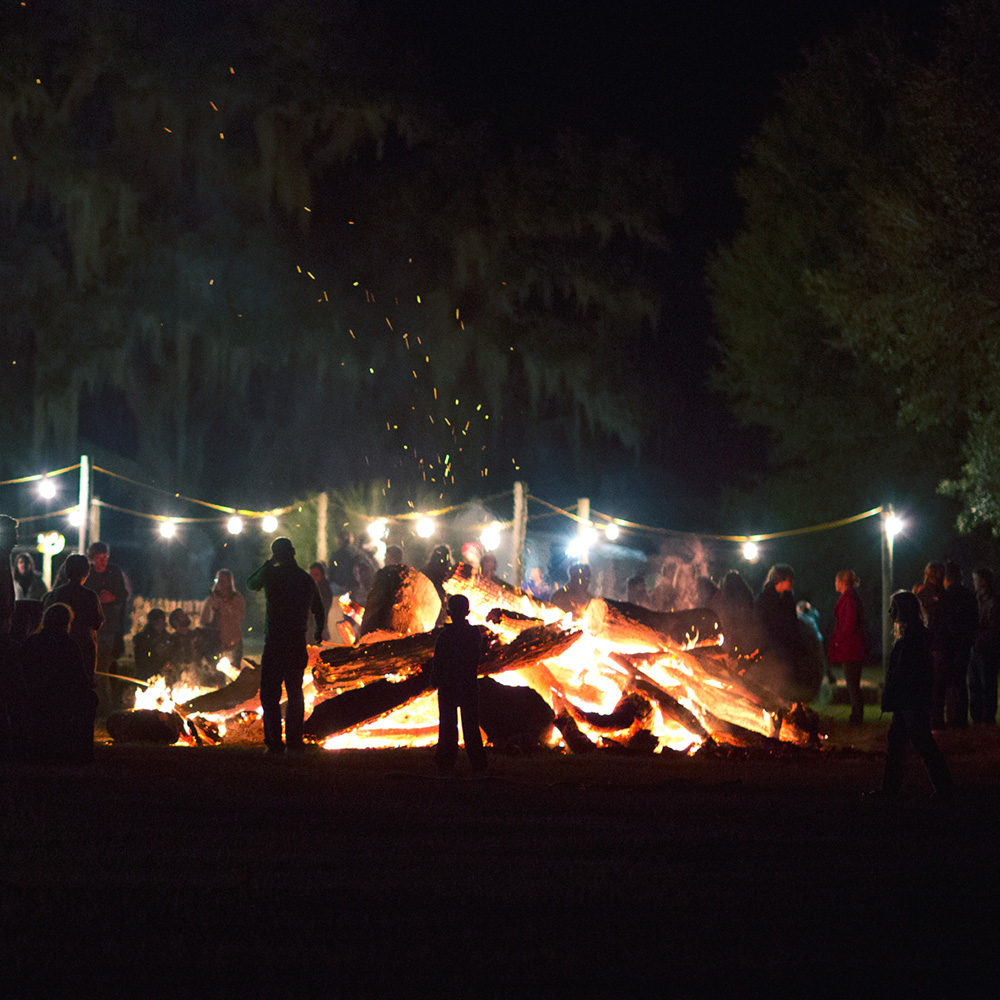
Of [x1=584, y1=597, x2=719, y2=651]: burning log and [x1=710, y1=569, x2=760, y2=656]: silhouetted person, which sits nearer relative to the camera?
[x1=584, y1=597, x2=719, y2=651]: burning log

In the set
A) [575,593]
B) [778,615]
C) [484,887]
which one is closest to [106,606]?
[575,593]

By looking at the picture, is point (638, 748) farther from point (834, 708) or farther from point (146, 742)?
point (834, 708)

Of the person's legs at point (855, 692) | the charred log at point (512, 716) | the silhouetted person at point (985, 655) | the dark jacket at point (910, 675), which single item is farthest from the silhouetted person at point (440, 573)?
the dark jacket at point (910, 675)

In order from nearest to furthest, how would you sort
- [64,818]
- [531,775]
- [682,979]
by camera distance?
[682,979], [64,818], [531,775]

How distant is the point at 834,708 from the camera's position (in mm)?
16000

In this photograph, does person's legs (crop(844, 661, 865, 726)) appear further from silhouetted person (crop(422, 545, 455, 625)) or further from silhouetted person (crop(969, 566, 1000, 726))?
silhouetted person (crop(422, 545, 455, 625))

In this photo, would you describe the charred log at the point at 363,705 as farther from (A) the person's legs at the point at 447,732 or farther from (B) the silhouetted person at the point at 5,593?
(B) the silhouetted person at the point at 5,593

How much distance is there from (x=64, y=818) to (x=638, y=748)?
538 cm

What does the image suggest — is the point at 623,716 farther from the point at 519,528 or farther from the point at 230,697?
the point at 519,528

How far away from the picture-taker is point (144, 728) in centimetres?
1077

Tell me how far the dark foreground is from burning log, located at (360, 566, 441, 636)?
166 inches

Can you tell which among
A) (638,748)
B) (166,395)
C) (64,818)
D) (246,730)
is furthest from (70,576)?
(166,395)

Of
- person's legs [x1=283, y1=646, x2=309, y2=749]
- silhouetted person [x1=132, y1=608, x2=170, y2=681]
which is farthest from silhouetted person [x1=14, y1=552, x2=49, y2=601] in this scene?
person's legs [x1=283, y1=646, x2=309, y2=749]

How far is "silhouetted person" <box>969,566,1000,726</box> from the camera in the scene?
43.2ft
